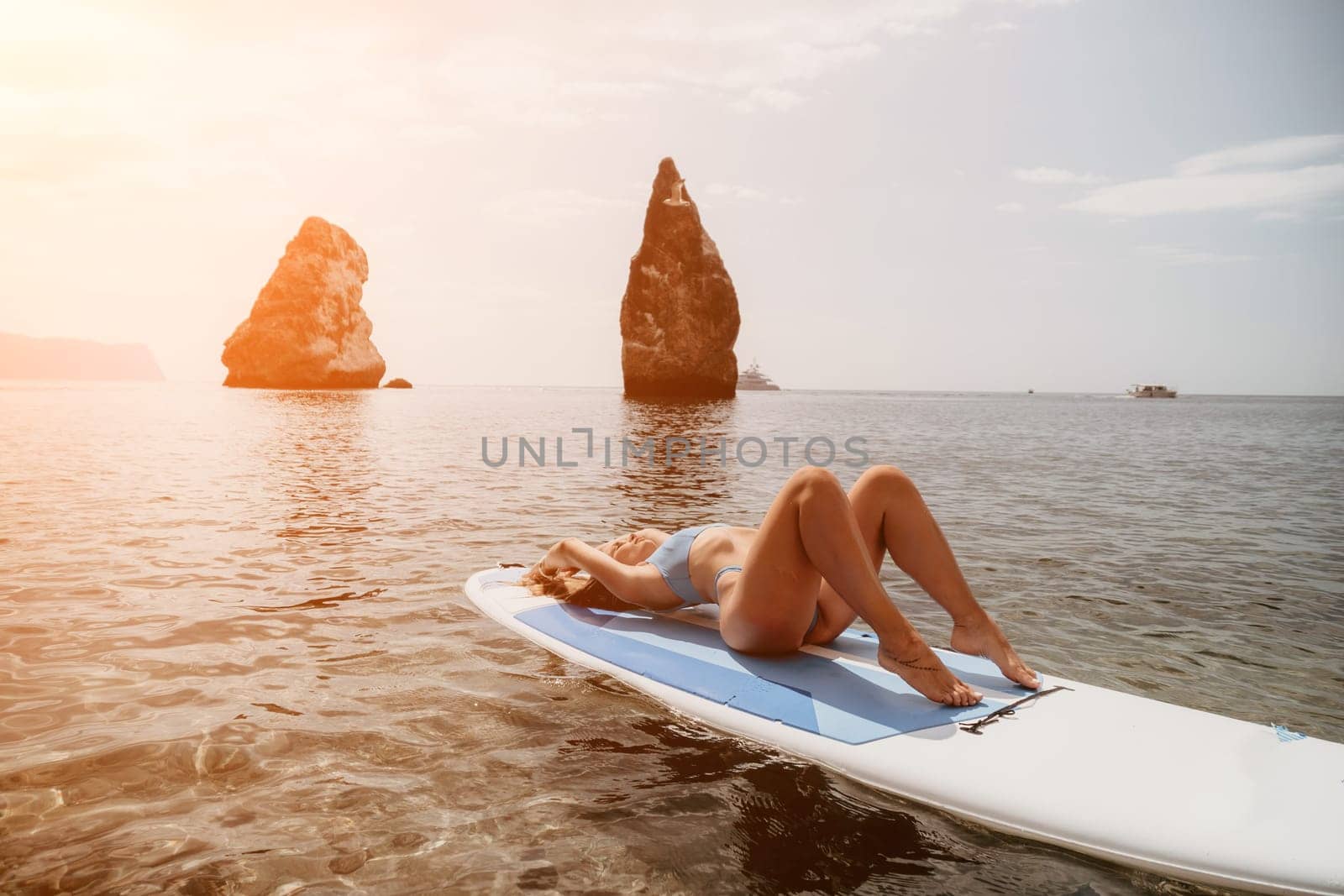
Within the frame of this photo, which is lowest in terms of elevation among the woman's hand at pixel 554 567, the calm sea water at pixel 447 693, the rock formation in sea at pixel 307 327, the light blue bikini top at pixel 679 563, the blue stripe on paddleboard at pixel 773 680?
the calm sea water at pixel 447 693

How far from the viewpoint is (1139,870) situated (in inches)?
113

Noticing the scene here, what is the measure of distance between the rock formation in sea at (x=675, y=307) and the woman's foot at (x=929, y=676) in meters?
69.0

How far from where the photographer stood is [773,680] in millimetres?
4156

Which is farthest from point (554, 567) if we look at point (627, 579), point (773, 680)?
point (773, 680)

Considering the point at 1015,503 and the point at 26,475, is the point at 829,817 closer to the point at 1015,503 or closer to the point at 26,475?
the point at 1015,503

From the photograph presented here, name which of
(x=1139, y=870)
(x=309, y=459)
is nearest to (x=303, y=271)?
(x=309, y=459)

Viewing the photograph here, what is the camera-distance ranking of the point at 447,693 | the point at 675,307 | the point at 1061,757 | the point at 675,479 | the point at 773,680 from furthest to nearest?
the point at 675,307, the point at 675,479, the point at 447,693, the point at 773,680, the point at 1061,757

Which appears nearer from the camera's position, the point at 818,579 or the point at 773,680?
the point at 818,579

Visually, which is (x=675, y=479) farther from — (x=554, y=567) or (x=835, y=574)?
(x=835, y=574)

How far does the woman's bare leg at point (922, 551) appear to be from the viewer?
157 inches

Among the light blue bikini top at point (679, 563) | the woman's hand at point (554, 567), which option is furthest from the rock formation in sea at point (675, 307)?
the light blue bikini top at point (679, 563)

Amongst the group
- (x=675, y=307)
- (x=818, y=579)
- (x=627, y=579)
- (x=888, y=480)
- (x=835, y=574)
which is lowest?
(x=627, y=579)

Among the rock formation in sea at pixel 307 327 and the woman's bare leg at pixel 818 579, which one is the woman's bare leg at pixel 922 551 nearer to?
the woman's bare leg at pixel 818 579

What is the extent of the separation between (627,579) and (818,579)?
1707mm
